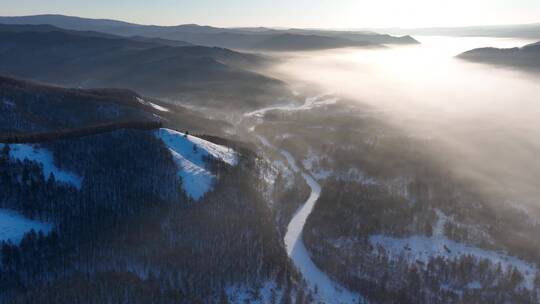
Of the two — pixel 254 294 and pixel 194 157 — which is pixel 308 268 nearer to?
pixel 254 294

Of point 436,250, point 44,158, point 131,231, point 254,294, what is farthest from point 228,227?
point 436,250

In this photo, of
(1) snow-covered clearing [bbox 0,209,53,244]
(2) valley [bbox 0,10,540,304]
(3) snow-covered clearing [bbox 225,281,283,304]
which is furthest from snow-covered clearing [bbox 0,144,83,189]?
(3) snow-covered clearing [bbox 225,281,283,304]

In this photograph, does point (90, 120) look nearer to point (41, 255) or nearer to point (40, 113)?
point (40, 113)

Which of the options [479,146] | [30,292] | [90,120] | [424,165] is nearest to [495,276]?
[424,165]

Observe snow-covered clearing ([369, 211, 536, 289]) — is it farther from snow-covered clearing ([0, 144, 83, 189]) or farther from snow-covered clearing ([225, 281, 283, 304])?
snow-covered clearing ([0, 144, 83, 189])

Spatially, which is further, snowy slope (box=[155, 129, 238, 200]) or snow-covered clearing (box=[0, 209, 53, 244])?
snowy slope (box=[155, 129, 238, 200])

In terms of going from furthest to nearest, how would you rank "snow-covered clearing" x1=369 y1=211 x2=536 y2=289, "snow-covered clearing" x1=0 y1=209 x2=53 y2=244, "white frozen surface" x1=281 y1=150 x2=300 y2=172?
"white frozen surface" x1=281 y1=150 x2=300 y2=172
"snow-covered clearing" x1=369 y1=211 x2=536 y2=289
"snow-covered clearing" x1=0 y1=209 x2=53 y2=244
